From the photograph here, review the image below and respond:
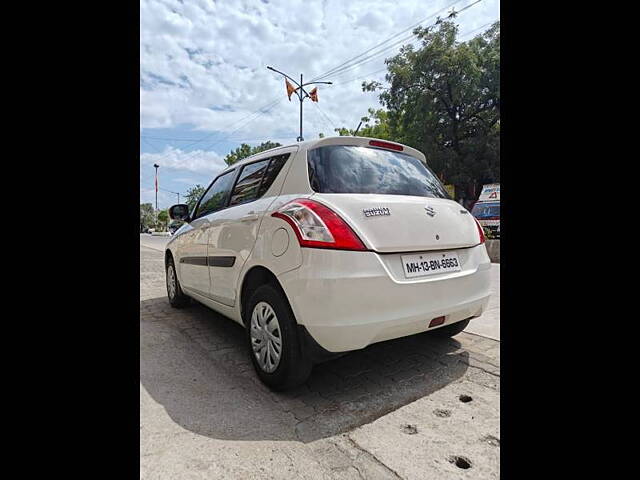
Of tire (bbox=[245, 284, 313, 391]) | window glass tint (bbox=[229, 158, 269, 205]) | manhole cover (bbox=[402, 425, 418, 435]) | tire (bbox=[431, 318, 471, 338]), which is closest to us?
manhole cover (bbox=[402, 425, 418, 435])

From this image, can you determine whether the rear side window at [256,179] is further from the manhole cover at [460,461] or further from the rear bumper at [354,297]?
the manhole cover at [460,461]

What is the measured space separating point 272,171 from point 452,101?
17.9 m

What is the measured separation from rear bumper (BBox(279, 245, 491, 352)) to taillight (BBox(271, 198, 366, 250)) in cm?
4

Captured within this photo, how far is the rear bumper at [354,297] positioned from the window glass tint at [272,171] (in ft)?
2.67

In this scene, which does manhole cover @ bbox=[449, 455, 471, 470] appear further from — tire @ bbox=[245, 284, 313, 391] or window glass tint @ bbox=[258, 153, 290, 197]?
window glass tint @ bbox=[258, 153, 290, 197]

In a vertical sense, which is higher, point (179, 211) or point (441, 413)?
point (179, 211)

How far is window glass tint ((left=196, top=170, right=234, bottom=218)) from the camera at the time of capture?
3.53m

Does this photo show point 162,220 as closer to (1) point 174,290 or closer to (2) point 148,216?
(2) point 148,216

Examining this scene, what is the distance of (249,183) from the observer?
3.07m

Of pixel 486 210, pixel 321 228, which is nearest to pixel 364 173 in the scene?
pixel 321 228

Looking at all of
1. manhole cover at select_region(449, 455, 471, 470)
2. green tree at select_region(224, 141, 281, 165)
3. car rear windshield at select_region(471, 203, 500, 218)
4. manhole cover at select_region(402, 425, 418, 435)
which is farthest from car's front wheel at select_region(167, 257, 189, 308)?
green tree at select_region(224, 141, 281, 165)
